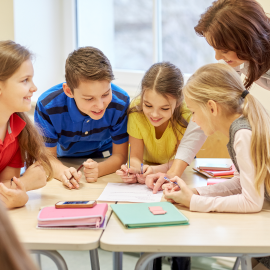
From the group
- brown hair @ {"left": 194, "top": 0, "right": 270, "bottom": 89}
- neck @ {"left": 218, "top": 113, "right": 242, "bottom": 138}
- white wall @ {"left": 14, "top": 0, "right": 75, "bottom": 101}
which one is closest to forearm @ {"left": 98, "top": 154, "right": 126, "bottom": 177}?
neck @ {"left": 218, "top": 113, "right": 242, "bottom": 138}

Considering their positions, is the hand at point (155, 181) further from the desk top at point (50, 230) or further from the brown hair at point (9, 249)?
the brown hair at point (9, 249)

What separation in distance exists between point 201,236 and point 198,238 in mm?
16

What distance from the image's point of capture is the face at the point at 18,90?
1.20 meters

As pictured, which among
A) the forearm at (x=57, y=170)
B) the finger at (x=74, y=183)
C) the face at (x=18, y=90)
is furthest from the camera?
the forearm at (x=57, y=170)

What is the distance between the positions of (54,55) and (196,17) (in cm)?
129

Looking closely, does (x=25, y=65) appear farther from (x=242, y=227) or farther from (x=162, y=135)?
(x=242, y=227)

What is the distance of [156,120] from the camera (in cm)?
151

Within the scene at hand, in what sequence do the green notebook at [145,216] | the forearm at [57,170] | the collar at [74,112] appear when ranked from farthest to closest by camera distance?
1. the collar at [74,112]
2. the forearm at [57,170]
3. the green notebook at [145,216]

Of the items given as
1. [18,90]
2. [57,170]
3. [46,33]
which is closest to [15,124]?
[18,90]

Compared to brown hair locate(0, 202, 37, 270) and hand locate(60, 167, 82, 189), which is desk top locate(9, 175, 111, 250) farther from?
brown hair locate(0, 202, 37, 270)

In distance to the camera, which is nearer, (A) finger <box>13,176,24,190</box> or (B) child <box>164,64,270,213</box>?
(B) child <box>164,64,270,213</box>

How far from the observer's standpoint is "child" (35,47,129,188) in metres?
1.42

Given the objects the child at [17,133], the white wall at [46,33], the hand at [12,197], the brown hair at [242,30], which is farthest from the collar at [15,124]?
the white wall at [46,33]

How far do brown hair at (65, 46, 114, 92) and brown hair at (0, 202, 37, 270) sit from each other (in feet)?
3.82
